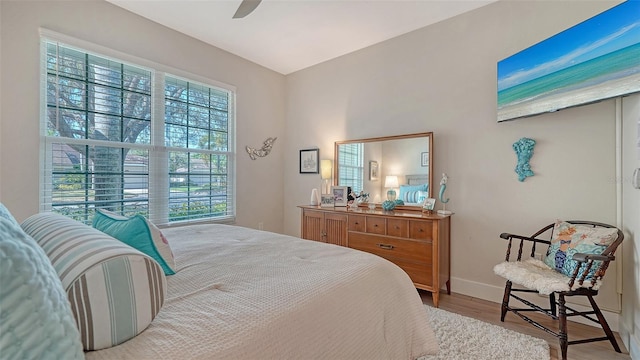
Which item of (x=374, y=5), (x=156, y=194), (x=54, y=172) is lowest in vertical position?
(x=156, y=194)

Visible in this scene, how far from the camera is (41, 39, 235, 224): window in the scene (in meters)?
2.52

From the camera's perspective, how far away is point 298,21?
3.05 m

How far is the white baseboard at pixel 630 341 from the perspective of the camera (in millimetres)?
1722

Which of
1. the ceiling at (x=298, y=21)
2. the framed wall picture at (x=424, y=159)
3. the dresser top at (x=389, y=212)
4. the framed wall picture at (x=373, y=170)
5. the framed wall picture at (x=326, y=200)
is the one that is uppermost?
the ceiling at (x=298, y=21)

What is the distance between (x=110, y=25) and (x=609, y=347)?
16.1 ft

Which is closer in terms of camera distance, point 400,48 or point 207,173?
point 400,48

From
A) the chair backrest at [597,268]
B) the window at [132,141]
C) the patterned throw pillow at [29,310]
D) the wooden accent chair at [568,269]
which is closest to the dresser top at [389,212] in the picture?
the wooden accent chair at [568,269]

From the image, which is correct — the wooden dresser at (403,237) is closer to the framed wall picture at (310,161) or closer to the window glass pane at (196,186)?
the framed wall picture at (310,161)

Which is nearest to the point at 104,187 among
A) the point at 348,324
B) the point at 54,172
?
the point at 54,172

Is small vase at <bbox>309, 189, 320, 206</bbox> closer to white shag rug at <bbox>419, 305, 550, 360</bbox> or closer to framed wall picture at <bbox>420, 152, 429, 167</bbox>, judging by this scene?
framed wall picture at <bbox>420, 152, 429, 167</bbox>

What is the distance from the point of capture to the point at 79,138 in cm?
260

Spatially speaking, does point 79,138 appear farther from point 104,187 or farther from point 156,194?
point 156,194

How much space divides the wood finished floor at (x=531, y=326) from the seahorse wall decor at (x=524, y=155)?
119 cm

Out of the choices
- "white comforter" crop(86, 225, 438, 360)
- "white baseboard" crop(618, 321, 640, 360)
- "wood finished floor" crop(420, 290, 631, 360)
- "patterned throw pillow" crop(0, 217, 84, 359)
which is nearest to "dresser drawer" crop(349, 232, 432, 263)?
"wood finished floor" crop(420, 290, 631, 360)
